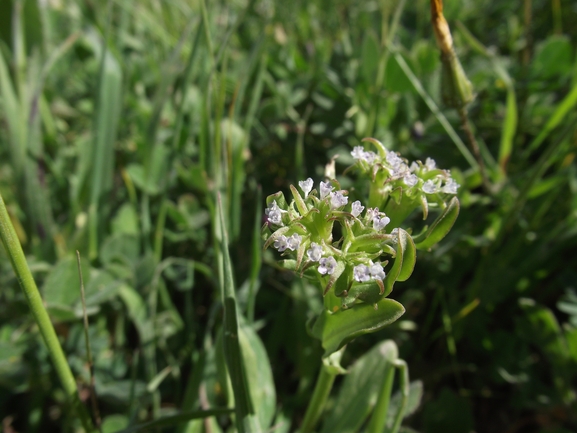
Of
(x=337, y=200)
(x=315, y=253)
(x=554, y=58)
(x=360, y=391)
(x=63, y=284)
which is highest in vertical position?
(x=554, y=58)

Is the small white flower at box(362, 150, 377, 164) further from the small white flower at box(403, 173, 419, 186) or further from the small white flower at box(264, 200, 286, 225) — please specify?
the small white flower at box(264, 200, 286, 225)

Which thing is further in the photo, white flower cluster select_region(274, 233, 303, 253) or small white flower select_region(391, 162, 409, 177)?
small white flower select_region(391, 162, 409, 177)

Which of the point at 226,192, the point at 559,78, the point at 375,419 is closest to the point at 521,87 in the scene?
the point at 559,78

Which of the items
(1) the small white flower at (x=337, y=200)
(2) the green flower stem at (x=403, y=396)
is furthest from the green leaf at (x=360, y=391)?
(1) the small white flower at (x=337, y=200)

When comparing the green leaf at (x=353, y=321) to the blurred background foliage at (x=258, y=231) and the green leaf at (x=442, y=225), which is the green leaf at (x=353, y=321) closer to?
the green leaf at (x=442, y=225)

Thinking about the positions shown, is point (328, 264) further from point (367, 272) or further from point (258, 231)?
point (258, 231)


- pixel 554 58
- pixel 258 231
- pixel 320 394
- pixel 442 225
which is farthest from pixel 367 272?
pixel 554 58

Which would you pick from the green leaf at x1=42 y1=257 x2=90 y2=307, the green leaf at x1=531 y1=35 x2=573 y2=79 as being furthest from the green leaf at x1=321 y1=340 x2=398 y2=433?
the green leaf at x1=531 y1=35 x2=573 y2=79
